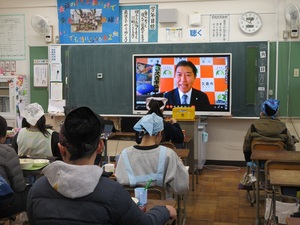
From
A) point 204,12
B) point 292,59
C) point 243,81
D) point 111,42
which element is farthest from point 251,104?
point 111,42

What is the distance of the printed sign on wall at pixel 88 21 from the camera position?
6.92 m

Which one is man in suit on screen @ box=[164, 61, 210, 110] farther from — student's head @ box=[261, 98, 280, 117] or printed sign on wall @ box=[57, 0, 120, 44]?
student's head @ box=[261, 98, 280, 117]

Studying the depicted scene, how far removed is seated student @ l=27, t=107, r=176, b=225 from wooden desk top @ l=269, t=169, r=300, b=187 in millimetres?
1537

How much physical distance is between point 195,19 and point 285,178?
4102 millimetres

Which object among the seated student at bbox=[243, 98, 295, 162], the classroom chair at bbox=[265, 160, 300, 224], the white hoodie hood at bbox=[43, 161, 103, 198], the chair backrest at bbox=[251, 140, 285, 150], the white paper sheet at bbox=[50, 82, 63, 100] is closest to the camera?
the white hoodie hood at bbox=[43, 161, 103, 198]

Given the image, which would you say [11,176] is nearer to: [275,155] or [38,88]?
[275,155]

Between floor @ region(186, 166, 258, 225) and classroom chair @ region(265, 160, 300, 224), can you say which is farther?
floor @ region(186, 166, 258, 225)

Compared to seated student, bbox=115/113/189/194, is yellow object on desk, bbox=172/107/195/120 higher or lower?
higher

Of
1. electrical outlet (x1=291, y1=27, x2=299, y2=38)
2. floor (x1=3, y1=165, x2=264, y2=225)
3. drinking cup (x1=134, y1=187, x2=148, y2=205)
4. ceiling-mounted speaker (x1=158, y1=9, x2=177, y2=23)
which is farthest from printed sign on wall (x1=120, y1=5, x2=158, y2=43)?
drinking cup (x1=134, y1=187, x2=148, y2=205)

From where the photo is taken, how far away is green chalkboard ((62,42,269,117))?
21.0ft

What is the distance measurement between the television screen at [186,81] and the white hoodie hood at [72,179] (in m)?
5.11

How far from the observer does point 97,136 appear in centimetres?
157

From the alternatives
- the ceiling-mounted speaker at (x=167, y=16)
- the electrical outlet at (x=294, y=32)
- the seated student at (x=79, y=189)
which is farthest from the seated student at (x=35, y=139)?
the electrical outlet at (x=294, y=32)

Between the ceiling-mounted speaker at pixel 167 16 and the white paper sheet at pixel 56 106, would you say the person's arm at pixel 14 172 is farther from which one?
the ceiling-mounted speaker at pixel 167 16
